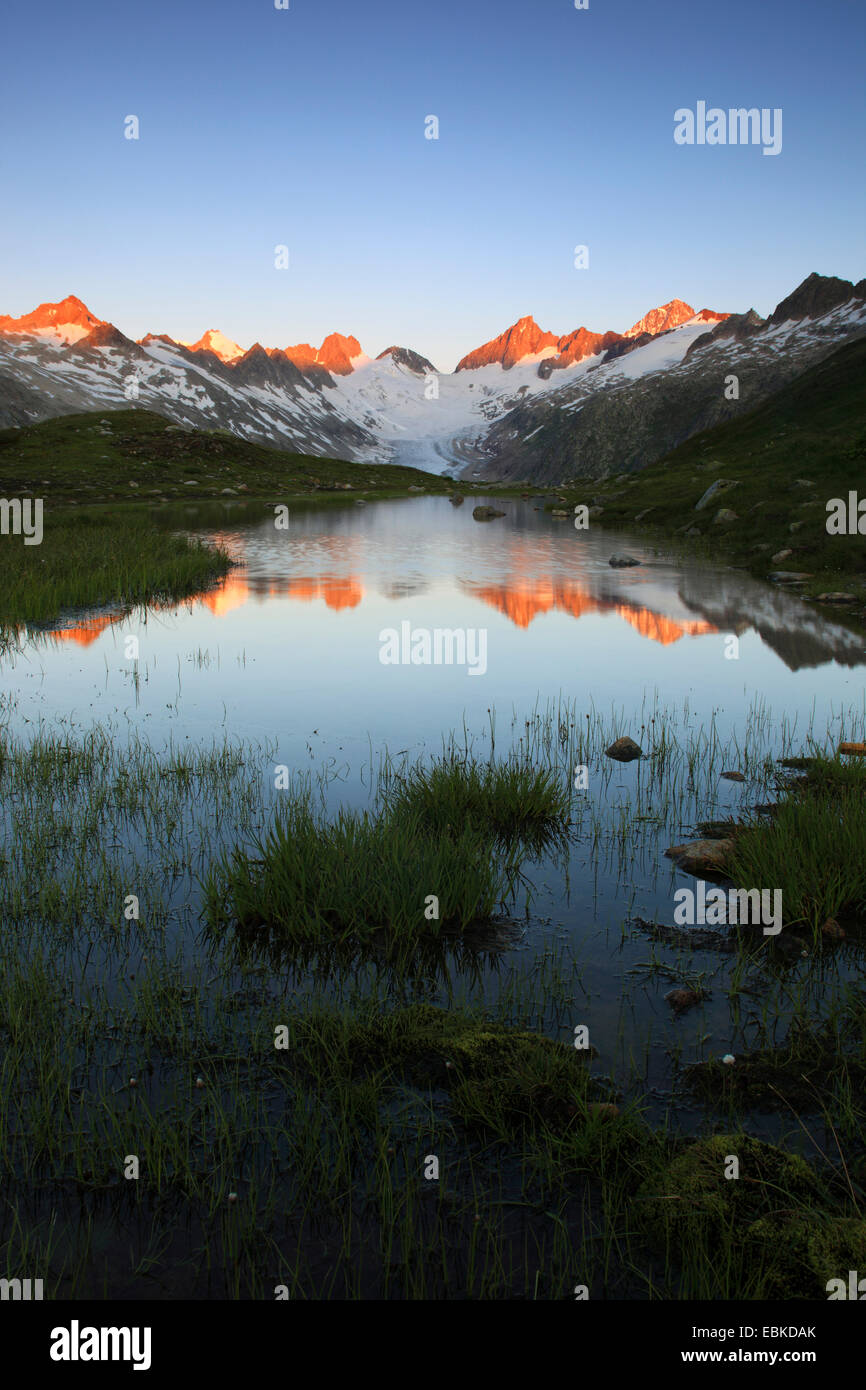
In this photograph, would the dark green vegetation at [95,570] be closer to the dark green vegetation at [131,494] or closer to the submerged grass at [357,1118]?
the dark green vegetation at [131,494]

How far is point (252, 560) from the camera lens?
130 ft

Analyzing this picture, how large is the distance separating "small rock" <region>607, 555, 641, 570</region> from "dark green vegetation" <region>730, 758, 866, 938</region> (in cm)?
2904

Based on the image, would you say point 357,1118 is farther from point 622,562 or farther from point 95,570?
point 622,562

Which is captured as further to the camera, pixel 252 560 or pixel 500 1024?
pixel 252 560

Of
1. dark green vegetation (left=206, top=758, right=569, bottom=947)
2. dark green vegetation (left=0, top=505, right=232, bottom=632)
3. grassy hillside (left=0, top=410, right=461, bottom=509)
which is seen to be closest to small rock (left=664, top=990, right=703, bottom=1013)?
dark green vegetation (left=206, top=758, right=569, bottom=947)

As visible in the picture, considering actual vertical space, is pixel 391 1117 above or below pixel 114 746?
below

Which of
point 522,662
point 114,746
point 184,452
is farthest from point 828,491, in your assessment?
point 184,452

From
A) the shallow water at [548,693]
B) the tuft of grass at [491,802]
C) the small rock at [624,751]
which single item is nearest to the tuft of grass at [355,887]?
the shallow water at [548,693]

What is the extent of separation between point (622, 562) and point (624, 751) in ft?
87.3

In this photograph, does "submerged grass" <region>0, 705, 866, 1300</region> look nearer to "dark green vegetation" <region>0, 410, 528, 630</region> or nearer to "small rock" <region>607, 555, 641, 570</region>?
"dark green vegetation" <region>0, 410, 528, 630</region>

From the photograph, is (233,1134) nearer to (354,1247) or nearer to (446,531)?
(354,1247)

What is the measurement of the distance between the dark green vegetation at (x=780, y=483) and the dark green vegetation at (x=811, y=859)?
19521 millimetres

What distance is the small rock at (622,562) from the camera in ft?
122

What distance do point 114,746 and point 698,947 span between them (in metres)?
9.15
